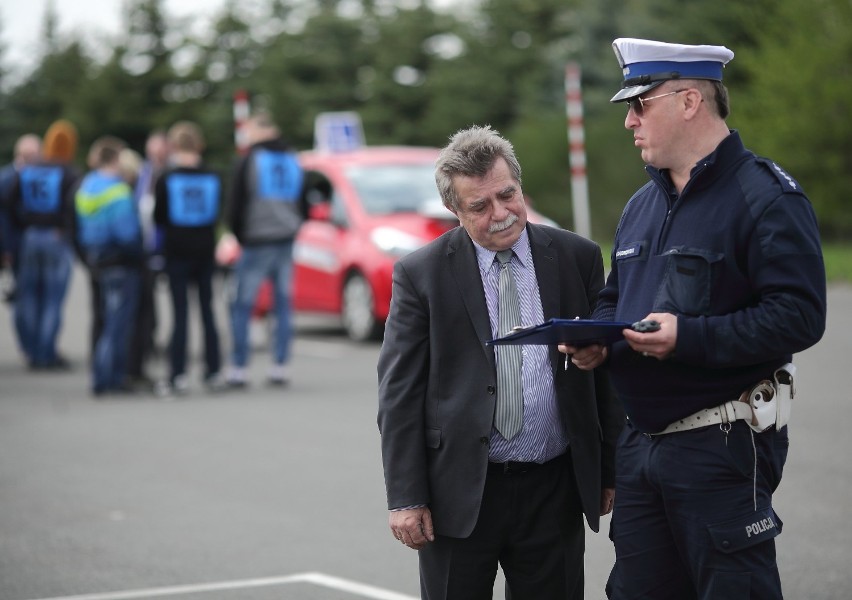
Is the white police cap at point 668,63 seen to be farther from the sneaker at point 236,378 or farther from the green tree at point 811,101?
the green tree at point 811,101

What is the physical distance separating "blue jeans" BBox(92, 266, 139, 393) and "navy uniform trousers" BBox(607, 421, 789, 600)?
29.7 ft

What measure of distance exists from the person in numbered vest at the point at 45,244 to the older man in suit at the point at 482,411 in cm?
1059

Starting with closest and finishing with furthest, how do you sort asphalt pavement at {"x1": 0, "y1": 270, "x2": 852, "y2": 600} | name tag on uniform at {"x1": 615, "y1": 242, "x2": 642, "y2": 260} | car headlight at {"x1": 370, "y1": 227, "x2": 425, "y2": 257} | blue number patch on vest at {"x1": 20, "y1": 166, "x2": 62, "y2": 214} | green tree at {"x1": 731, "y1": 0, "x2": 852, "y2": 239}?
name tag on uniform at {"x1": 615, "y1": 242, "x2": 642, "y2": 260}, asphalt pavement at {"x1": 0, "y1": 270, "x2": 852, "y2": 600}, blue number patch on vest at {"x1": 20, "y1": 166, "x2": 62, "y2": 214}, car headlight at {"x1": 370, "y1": 227, "x2": 425, "y2": 257}, green tree at {"x1": 731, "y1": 0, "x2": 852, "y2": 239}

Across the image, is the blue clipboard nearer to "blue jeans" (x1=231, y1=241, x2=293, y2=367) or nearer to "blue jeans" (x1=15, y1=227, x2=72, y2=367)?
"blue jeans" (x1=231, y1=241, x2=293, y2=367)

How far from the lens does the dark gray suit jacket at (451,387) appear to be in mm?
4195

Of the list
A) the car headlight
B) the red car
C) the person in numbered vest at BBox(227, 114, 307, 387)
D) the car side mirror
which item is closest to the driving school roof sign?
the red car

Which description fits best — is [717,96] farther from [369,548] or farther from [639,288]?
[369,548]

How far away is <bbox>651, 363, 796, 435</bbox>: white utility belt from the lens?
378 cm

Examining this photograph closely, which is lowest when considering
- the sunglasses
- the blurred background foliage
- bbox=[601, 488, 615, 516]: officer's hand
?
bbox=[601, 488, 615, 516]: officer's hand

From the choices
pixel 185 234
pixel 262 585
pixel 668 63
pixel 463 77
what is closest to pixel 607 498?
pixel 668 63

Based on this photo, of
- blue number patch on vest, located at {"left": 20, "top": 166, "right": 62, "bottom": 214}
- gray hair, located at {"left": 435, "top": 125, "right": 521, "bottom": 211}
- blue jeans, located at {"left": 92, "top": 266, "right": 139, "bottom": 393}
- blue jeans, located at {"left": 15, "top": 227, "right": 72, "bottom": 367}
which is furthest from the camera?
blue jeans, located at {"left": 15, "top": 227, "right": 72, "bottom": 367}

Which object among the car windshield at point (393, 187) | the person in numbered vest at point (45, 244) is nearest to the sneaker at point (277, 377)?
the person in numbered vest at point (45, 244)

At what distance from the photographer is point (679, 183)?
3.93 metres

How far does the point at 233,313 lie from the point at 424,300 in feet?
28.1
